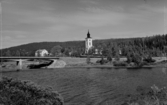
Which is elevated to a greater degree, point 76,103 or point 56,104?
point 56,104

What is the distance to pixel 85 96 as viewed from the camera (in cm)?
2511

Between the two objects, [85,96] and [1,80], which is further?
[85,96]

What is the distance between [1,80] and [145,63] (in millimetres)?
82275

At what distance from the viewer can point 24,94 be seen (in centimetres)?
1212

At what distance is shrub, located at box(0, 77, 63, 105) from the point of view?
1187 cm

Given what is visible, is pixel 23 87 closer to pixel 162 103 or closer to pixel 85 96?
pixel 162 103

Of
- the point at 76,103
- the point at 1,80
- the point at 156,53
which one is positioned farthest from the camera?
the point at 156,53

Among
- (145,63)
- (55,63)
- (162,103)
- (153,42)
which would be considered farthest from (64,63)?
(162,103)

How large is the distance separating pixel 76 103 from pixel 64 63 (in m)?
80.6

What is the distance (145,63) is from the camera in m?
88.2

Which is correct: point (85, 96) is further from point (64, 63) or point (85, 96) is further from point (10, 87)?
point (64, 63)

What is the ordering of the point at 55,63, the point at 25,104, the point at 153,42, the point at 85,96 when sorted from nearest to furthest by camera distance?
the point at 25,104, the point at 85,96, the point at 55,63, the point at 153,42

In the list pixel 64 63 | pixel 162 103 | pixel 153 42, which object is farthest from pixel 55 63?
pixel 162 103

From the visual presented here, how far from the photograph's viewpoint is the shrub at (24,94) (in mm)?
11866
